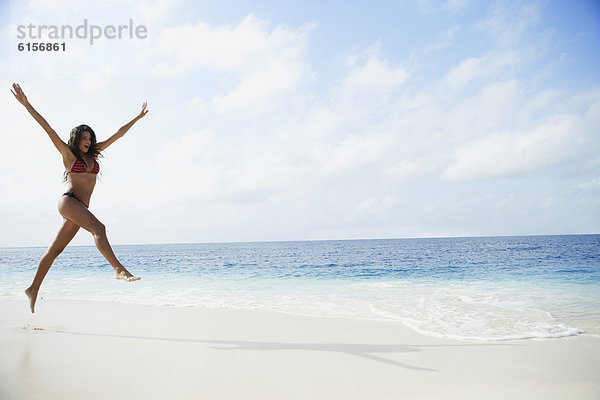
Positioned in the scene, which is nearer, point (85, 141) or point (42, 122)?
point (42, 122)

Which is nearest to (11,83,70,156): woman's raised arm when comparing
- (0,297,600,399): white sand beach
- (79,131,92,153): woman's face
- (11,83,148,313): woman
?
(11,83,148,313): woman

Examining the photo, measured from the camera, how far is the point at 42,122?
143 inches

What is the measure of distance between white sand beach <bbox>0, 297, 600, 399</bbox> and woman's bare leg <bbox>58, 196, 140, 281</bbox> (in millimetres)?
1016

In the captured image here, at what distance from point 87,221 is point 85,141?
1.03 metres

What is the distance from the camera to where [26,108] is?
3.56 m

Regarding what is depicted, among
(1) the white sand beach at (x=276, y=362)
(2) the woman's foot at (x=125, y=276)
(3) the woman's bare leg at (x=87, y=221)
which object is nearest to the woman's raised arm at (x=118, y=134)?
(3) the woman's bare leg at (x=87, y=221)

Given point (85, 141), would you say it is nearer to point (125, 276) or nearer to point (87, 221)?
point (87, 221)

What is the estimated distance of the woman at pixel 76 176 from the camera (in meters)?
3.49

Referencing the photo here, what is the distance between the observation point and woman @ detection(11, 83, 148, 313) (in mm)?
3488

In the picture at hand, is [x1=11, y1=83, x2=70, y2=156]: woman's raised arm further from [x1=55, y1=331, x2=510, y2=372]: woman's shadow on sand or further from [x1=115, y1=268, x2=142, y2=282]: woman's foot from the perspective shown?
[x1=55, y1=331, x2=510, y2=372]: woman's shadow on sand

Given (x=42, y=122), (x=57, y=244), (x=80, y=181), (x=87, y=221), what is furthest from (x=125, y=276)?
(x=42, y=122)

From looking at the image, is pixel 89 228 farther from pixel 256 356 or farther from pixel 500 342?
pixel 500 342

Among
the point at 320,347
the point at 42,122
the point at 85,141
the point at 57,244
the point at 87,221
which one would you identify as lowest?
the point at 320,347

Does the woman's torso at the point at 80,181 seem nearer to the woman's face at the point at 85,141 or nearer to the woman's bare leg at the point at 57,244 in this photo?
the woman's face at the point at 85,141
